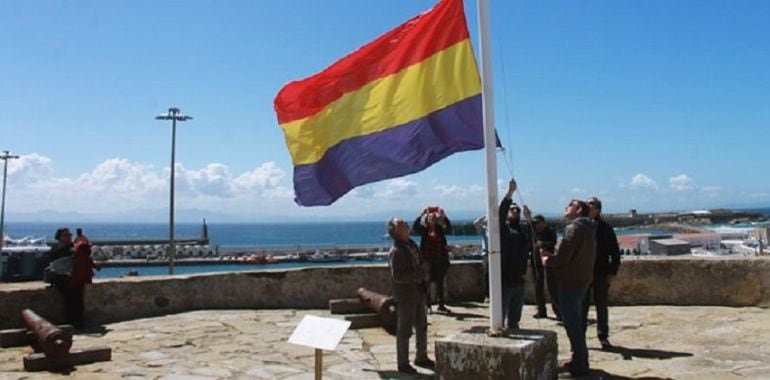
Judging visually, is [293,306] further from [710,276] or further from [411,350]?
[710,276]

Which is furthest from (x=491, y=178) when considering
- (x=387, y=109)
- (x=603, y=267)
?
(x=603, y=267)

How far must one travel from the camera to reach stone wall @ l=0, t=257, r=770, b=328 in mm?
9562

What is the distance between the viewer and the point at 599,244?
23.8 ft

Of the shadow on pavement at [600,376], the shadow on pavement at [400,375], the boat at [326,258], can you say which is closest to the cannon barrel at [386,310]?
the shadow on pavement at [400,375]

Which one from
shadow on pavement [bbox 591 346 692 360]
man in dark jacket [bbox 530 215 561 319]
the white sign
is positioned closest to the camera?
the white sign

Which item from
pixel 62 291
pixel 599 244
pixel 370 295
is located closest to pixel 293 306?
pixel 370 295

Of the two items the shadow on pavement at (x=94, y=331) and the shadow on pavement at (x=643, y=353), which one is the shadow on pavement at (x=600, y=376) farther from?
the shadow on pavement at (x=94, y=331)

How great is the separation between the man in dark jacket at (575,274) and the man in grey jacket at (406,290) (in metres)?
1.26

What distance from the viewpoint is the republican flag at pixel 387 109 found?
567 centimetres

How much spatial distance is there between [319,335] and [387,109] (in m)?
2.19

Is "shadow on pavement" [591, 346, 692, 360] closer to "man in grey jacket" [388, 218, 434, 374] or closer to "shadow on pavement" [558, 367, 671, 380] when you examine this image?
"shadow on pavement" [558, 367, 671, 380]

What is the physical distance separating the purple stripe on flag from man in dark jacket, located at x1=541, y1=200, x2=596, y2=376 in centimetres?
141

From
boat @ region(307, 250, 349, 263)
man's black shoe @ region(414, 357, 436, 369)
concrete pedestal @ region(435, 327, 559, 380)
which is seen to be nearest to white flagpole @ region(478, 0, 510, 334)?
concrete pedestal @ region(435, 327, 559, 380)

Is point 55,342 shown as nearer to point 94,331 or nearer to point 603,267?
point 94,331
